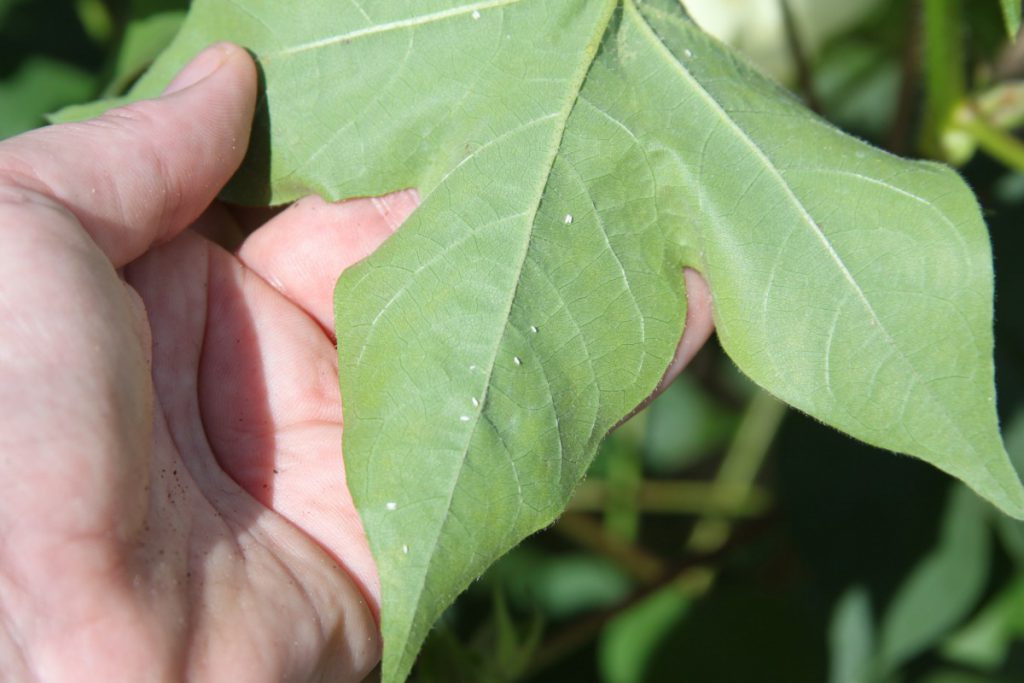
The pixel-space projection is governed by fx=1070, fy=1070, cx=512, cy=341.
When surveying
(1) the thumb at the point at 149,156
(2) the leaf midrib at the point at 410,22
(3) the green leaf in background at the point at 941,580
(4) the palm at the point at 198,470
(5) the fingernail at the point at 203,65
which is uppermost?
(2) the leaf midrib at the point at 410,22

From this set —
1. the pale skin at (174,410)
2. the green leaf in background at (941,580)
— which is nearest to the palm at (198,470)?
the pale skin at (174,410)

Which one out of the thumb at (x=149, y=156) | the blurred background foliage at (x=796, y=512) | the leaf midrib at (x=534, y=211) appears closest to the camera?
the leaf midrib at (x=534, y=211)

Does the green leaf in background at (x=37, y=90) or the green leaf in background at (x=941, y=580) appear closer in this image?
the green leaf in background at (x=37, y=90)

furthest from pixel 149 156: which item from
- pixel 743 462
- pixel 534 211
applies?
pixel 743 462

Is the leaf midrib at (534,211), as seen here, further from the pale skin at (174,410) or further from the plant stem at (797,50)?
the plant stem at (797,50)

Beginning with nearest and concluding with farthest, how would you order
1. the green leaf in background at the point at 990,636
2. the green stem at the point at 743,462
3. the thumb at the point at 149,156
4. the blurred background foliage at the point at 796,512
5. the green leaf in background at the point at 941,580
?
1. the thumb at the point at 149,156
2. the blurred background foliage at the point at 796,512
3. the green leaf in background at the point at 941,580
4. the green leaf in background at the point at 990,636
5. the green stem at the point at 743,462

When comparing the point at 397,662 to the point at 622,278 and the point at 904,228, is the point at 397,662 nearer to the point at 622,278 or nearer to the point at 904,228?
the point at 622,278

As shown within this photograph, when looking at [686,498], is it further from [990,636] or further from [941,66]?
Answer: [941,66]

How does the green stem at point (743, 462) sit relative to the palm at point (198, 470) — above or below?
below
